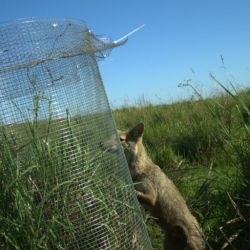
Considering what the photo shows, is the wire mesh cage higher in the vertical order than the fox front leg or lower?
higher

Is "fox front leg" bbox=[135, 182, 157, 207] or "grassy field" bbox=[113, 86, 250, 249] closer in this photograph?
"grassy field" bbox=[113, 86, 250, 249]

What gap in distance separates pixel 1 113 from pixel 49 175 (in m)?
0.48

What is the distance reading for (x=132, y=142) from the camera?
565 centimetres

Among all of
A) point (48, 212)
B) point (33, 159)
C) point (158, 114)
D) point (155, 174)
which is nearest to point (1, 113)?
point (33, 159)

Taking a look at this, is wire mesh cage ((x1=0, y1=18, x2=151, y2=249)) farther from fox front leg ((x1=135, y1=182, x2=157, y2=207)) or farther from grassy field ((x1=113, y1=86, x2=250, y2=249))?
fox front leg ((x1=135, y1=182, x2=157, y2=207))

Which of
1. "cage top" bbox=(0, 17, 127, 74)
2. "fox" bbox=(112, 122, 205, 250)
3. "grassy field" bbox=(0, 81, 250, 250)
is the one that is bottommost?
"fox" bbox=(112, 122, 205, 250)

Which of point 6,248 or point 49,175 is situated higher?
point 49,175

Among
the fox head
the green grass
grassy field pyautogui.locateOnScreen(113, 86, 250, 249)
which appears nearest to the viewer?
the green grass

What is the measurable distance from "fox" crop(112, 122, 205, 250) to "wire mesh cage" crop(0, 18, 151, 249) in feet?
3.36

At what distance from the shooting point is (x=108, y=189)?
3545 mm

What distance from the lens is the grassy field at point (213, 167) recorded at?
4.35 meters

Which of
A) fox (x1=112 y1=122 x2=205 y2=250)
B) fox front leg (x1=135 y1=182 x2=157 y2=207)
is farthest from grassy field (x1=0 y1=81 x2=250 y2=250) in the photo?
fox front leg (x1=135 y1=182 x2=157 y2=207)

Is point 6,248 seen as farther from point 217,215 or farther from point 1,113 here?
point 217,215

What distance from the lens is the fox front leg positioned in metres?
5.08
